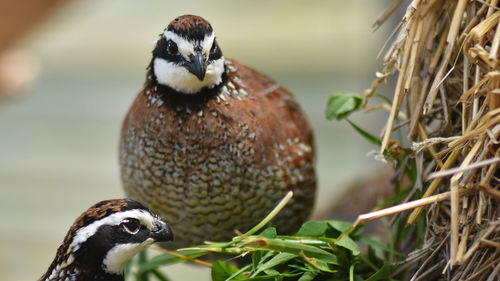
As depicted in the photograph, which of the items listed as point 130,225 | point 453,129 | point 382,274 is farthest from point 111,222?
point 453,129

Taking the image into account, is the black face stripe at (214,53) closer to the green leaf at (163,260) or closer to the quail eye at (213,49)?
the quail eye at (213,49)

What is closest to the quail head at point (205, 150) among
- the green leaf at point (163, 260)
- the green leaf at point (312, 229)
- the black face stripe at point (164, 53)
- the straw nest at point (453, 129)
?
the black face stripe at point (164, 53)

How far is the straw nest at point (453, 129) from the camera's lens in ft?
4.92

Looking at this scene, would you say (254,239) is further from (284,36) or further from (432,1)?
(284,36)

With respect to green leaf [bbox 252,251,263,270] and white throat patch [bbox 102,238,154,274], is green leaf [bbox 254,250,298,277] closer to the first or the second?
green leaf [bbox 252,251,263,270]

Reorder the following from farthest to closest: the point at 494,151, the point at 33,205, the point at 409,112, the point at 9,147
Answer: the point at 9,147, the point at 33,205, the point at 409,112, the point at 494,151

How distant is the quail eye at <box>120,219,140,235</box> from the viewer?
5.27 ft

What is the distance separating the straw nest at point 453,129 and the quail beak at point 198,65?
0.47 meters

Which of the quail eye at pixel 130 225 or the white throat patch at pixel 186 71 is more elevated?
the white throat patch at pixel 186 71

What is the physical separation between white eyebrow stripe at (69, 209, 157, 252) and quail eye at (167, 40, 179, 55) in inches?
17.7

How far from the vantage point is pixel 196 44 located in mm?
1738

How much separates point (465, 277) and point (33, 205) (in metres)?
5.46

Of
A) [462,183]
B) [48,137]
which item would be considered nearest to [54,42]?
[48,137]

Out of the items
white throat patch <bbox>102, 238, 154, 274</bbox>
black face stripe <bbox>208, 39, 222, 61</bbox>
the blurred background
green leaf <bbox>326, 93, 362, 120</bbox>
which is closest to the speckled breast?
black face stripe <bbox>208, 39, 222, 61</bbox>
